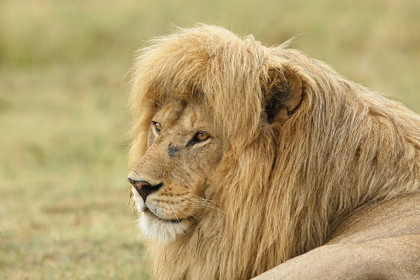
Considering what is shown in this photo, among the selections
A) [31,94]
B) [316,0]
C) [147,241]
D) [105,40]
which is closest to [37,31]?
[105,40]

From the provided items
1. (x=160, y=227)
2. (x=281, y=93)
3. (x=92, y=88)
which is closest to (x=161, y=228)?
(x=160, y=227)

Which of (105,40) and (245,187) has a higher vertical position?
A: (105,40)

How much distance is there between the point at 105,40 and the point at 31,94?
9.69 feet

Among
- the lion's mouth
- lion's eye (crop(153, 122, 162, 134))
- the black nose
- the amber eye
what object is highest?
lion's eye (crop(153, 122, 162, 134))

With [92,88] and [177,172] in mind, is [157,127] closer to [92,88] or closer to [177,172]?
[177,172]

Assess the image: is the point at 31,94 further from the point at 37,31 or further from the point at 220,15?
the point at 220,15

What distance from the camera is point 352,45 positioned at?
1435 centimetres

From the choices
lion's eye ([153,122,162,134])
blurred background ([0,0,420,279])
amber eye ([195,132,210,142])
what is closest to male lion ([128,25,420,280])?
amber eye ([195,132,210,142])

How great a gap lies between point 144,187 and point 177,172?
0.18 metres

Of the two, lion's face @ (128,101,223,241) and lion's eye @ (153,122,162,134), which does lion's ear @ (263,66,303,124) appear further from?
lion's eye @ (153,122,162,134)

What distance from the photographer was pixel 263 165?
11.7ft

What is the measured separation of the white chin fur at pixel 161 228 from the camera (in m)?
3.62

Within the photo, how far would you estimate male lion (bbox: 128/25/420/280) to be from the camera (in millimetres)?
3502

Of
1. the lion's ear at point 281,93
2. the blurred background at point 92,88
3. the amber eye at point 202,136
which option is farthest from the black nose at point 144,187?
the blurred background at point 92,88
